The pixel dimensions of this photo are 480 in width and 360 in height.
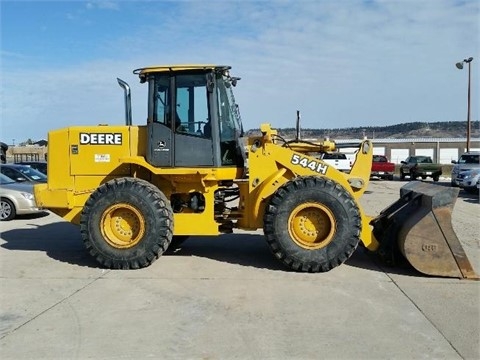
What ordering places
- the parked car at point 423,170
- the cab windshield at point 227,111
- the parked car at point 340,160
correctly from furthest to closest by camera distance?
1. the parked car at point 423,170
2. the parked car at point 340,160
3. the cab windshield at point 227,111

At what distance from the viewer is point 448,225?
6.50 m

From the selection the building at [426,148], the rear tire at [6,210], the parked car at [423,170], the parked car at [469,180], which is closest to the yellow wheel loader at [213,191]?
the rear tire at [6,210]

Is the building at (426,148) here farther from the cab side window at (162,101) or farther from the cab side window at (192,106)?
the cab side window at (162,101)

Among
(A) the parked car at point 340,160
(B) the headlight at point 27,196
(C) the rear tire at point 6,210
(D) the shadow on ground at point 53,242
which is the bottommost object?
(D) the shadow on ground at point 53,242

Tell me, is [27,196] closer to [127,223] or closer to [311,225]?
[127,223]

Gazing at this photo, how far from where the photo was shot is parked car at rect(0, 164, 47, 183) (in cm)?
1481

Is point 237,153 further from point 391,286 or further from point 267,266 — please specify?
point 391,286

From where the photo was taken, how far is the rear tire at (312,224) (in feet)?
22.6

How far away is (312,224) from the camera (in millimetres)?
7082

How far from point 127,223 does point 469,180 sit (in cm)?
1749

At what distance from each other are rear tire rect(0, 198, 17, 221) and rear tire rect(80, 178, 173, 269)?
21.0 ft

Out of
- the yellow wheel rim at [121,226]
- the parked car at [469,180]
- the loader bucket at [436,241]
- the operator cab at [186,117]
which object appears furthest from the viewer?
the parked car at [469,180]

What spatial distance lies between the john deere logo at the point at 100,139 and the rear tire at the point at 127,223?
0.80 meters

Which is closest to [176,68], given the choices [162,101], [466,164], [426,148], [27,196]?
[162,101]
